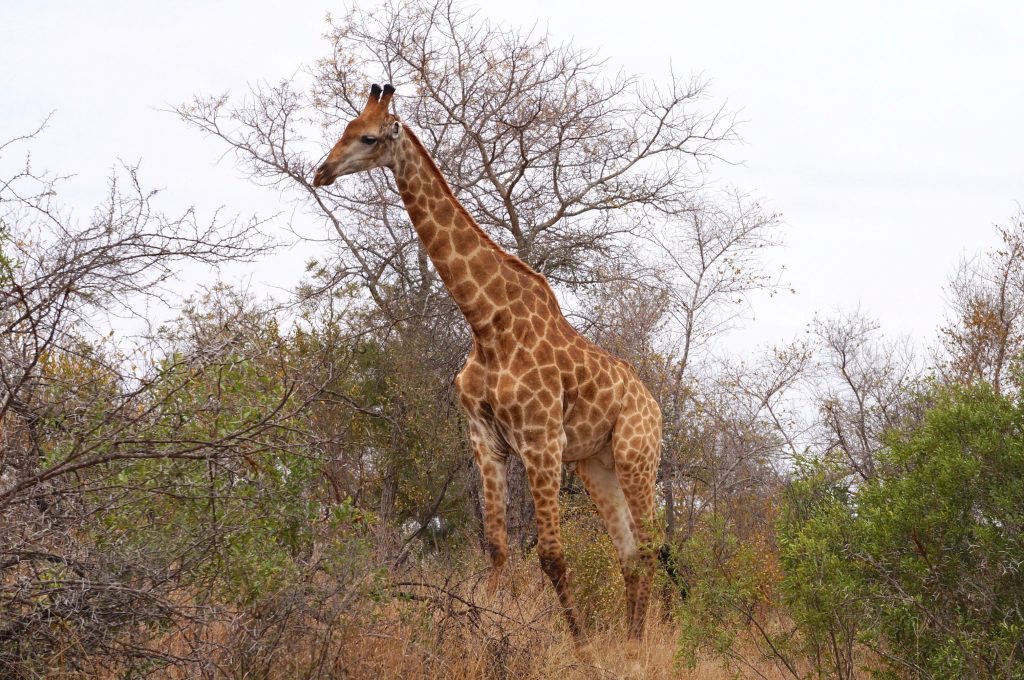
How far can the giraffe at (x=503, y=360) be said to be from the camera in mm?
7602

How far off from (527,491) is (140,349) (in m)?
8.18

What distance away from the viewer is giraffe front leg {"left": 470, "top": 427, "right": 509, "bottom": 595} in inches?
307

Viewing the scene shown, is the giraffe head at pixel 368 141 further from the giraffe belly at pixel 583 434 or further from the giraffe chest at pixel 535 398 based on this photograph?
the giraffe belly at pixel 583 434

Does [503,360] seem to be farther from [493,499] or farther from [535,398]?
[493,499]

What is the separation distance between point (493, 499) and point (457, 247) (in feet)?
5.97

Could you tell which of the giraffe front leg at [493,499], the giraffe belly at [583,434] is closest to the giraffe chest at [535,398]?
the giraffe belly at [583,434]

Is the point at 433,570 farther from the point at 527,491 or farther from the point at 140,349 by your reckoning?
the point at 140,349

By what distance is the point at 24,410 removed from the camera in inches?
215

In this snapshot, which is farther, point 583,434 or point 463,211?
point 583,434

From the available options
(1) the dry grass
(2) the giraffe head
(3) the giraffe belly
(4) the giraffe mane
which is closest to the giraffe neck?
(4) the giraffe mane

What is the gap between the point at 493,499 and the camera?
7848mm

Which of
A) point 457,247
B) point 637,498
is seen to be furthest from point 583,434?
point 457,247

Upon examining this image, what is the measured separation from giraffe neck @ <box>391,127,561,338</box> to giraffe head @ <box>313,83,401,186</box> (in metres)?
0.22

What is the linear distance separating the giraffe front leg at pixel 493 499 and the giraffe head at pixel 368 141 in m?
2.10
